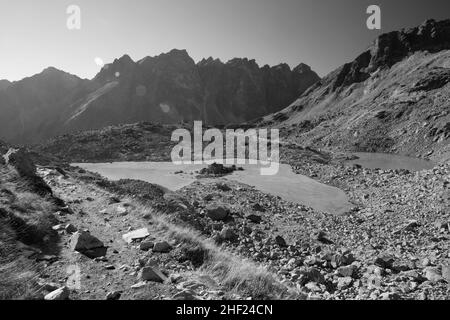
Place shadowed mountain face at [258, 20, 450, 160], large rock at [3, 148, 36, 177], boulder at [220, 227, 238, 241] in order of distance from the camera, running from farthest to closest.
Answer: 1. shadowed mountain face at [258, 20, 450, 160]
2. boulder at [220, 227, 238, 241]
3. large rock at [3, 148, 36, 177]

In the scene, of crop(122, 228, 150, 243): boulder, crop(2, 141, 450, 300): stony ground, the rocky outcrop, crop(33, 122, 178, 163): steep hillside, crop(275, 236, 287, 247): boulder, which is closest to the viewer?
crop(2, 141, 450, 300): stony ground

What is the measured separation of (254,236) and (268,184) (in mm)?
14111

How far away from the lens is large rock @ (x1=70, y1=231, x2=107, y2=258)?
327 inches

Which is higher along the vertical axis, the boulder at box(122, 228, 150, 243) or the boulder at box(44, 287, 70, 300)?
the boulder at box(44, 287, 70, 300)

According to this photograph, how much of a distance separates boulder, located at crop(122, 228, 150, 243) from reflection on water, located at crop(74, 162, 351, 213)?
16.1m

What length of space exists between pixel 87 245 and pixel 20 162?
911cm

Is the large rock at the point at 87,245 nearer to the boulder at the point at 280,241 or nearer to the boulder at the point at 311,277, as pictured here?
the boulder at the point at 311,277

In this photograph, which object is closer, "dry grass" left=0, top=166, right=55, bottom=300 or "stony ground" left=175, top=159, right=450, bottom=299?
"dry grass" left=0, top=166, right=55, bottom=300

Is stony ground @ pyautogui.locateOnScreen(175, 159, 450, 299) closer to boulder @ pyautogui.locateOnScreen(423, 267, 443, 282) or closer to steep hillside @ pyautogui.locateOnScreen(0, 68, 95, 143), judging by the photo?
boulder @ pyautogui.locateOnScreen(423, 267, 443, 282)

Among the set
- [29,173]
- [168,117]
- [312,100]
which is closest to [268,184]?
[29,173]

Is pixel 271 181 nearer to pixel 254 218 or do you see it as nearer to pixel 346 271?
pixel 254 218

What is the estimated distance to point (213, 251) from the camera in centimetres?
901

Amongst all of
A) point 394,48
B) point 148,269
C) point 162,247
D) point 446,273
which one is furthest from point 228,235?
point 394,48

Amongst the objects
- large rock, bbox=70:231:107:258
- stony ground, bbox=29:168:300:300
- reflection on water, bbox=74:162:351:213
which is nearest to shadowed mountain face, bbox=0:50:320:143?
reflection on water, bbox=74:162:351:213
